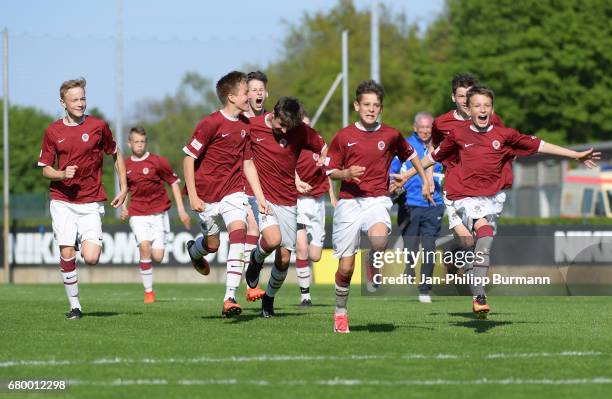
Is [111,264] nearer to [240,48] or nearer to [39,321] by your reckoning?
[240,48]

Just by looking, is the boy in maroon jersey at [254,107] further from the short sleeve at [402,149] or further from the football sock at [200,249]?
the short sleeve at [402,149]

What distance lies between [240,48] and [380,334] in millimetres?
25326

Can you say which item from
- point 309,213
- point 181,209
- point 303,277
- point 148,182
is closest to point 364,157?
point 303,277

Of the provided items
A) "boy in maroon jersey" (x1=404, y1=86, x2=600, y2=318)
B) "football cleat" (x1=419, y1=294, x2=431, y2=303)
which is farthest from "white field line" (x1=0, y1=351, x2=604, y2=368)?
"football cleat" (x1=419, y1=294, x2=431, y2=303)

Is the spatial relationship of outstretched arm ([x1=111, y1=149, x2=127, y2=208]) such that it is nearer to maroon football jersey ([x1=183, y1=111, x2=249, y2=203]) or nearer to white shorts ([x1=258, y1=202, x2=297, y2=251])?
maroon football jersey ([x1=183, y1=111, x2=249, y2=203])

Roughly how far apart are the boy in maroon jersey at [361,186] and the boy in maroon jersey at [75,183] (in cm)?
282

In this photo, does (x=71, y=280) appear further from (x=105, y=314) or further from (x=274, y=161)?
(x=274, y=161)

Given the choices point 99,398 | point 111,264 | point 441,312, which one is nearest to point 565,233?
point 111,264

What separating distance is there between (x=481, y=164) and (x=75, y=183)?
13.6 ft

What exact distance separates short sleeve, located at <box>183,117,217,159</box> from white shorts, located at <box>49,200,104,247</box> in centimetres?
138

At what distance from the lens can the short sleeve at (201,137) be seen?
40.5 ft

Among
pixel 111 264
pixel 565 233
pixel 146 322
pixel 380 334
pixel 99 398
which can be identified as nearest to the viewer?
pixel 99 398

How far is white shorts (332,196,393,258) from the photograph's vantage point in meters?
11.1

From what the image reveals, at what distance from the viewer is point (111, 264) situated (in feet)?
98.5
